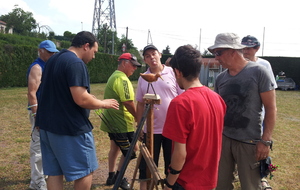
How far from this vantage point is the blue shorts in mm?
2273

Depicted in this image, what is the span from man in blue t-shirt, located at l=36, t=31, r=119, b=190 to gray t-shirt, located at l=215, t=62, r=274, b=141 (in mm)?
1259

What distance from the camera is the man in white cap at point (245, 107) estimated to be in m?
2.45

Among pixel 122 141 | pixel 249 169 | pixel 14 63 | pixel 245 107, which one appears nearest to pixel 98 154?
pixel 122 141

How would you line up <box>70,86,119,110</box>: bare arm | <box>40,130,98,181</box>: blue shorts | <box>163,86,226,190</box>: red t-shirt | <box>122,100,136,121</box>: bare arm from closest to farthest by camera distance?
<box>163,86,226,190</box>: red t-shirt, <box>70,86,119,110</box>: bare arm, <box>40,130,98,181</box>: blue shorts, <box>122,100,136,121</box>: bare arm

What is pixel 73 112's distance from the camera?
2.26m

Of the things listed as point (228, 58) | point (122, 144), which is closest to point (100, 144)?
point (122, 144)

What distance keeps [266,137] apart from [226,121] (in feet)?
1.30

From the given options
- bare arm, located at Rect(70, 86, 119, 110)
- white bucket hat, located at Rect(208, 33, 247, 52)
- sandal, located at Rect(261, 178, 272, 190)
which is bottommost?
sandal, located at Rect(261, 178, 272, 190)

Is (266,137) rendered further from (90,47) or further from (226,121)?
(90,47)

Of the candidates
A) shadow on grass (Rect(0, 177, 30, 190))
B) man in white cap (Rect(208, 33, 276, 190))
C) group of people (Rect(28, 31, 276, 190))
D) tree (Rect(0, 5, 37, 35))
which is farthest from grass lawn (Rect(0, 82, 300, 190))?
tree (Rect(0, 5, 37, 35))

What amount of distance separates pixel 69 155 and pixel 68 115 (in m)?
0.35

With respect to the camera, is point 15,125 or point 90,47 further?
point 15,125

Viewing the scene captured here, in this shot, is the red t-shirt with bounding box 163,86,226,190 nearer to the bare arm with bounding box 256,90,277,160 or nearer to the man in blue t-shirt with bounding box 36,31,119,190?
the bare arm with bounding box 256,90,277,160

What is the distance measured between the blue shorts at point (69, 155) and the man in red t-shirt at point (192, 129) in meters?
0.83
